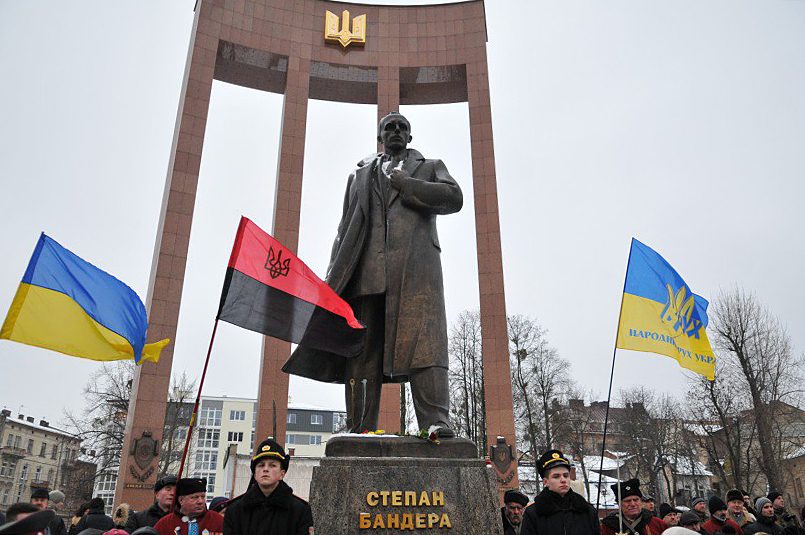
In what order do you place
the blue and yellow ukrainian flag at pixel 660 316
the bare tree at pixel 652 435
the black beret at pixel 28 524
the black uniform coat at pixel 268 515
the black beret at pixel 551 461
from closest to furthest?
1. the black beret at pixel 28 524
2. the black uniform coat at pixel 268 515
3. the black beret at pixel 551 461
4. the blue and yellow ukrainian flag at pixel 660 316
5. the bare tree at pixel 652 435

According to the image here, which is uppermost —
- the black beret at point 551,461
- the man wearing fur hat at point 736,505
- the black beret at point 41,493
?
the black beret at point 551,461

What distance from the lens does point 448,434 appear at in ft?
13.1

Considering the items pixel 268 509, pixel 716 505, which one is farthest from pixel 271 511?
pixel 716 505

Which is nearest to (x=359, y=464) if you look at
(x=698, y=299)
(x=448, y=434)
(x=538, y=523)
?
(x=448, y=434)

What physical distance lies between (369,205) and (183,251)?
16.1 meters

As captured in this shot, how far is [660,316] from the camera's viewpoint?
19.7 ft

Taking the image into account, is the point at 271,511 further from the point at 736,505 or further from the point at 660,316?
the point at 736,505

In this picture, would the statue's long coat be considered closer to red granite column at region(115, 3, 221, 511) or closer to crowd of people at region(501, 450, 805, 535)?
crowd of people at region(501, 450, 805, 535)

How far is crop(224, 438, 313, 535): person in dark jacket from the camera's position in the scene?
9.51 feet

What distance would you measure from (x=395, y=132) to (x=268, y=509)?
3.27m

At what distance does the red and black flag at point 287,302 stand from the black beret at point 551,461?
1.58 m

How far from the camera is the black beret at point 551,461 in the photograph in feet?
11.4

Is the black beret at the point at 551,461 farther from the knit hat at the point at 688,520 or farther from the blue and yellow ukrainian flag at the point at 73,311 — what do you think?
the knit hat at the point at 688,520

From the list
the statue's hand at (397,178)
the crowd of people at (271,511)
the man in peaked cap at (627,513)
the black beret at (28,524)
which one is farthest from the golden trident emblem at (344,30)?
the black beret at (28,524)
